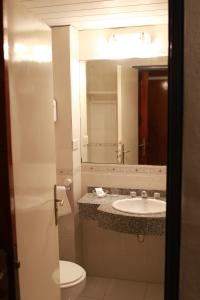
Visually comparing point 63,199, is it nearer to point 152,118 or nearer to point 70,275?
point 70,275

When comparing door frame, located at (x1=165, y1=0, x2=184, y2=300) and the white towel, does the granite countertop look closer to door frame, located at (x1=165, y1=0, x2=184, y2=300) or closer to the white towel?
the white towel

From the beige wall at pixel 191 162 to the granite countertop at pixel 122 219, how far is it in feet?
4.94

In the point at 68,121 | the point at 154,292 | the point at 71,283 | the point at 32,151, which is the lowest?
the point at 154,292

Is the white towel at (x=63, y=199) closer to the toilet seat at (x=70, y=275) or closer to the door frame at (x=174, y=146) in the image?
the toilet seat at (x=70, y=275)

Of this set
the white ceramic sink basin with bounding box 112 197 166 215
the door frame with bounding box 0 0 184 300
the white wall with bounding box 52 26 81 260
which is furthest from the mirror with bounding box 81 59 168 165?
the door frame with bounding box 0 0 184 300

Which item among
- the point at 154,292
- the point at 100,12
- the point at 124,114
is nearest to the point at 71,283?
the point at 154,292

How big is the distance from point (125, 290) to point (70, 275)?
79cm

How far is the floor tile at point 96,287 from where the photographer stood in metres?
2.62

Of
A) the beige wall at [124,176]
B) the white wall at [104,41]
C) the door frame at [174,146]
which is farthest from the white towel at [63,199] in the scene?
the door frame at [174,146]

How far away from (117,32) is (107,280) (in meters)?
2.19

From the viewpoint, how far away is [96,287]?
8.93 ft

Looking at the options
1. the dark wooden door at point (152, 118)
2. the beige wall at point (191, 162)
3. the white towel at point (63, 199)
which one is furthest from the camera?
the dark wooden door at point (152, 118)

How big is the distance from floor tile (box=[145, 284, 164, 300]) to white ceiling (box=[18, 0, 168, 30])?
222 centimetres

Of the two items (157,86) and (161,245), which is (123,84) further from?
(161,245)
